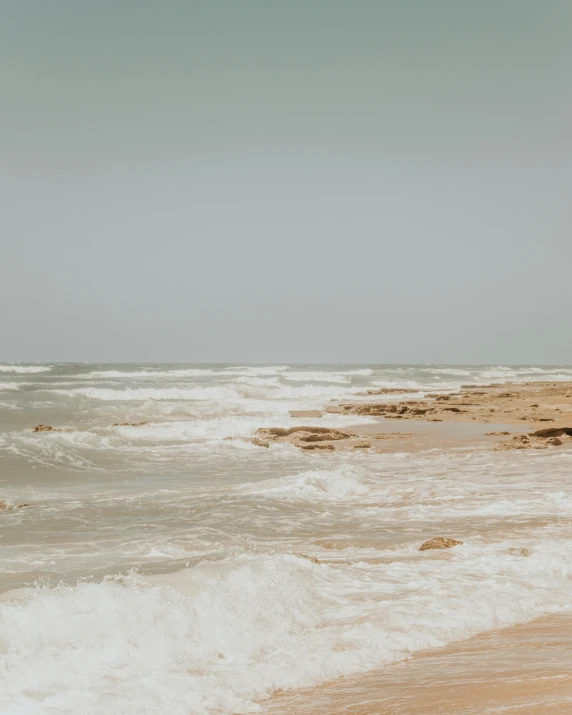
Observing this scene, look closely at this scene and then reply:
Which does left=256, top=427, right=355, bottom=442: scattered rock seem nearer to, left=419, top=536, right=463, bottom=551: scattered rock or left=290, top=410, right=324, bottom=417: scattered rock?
left=290, top=410, right=324, bottom=417: scattered rock

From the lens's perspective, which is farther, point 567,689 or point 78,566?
point 78,566

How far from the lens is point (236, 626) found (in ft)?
17.1

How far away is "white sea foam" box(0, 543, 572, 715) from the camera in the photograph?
4.10 meters

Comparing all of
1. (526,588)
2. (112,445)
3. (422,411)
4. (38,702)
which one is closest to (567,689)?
(526,588)

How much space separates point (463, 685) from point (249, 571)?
2.62 meters

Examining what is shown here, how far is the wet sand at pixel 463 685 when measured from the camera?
3.59 m

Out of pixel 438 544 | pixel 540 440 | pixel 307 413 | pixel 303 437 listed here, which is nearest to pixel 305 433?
pixel 303 437

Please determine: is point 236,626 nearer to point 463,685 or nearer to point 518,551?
point 463,685

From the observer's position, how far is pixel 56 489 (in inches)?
521

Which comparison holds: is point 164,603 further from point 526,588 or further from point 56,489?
point 56,489

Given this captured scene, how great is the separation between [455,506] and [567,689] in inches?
272

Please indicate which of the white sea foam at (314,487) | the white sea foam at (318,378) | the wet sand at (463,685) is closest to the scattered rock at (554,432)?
the white sea foam at (314,487)

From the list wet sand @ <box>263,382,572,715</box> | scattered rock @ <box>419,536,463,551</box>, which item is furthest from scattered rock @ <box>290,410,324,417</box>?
wet sand @ <box>263,382,572,715</box>

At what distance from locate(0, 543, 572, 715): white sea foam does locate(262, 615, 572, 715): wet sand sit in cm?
20
